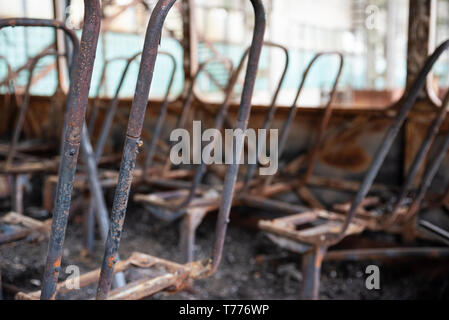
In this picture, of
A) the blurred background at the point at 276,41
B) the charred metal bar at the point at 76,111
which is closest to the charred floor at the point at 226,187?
the charred metal bar at the point at 76,111

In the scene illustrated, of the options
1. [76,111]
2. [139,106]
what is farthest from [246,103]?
[76,111]

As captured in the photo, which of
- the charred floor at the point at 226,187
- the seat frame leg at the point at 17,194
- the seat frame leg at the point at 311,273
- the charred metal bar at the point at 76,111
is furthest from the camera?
the seat frame leg at the point at 17,194

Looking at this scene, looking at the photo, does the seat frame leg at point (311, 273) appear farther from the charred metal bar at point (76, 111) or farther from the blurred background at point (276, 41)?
the blurred background at point (276, 41)

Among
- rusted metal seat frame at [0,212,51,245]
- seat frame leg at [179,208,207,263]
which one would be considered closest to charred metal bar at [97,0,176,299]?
rusted metal seat frame at [0,212,51,245]

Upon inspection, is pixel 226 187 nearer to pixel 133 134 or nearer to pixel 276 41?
pixel 133 134

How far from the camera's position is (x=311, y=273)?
2.39 metres

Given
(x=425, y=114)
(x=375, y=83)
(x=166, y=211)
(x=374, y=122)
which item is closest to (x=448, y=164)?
(x=425, y=114)

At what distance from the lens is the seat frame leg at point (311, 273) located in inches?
92.9

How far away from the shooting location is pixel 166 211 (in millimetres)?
2967

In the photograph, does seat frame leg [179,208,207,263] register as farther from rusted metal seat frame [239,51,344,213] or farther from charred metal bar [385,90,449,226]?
charred metal bar [385,90,449,226]

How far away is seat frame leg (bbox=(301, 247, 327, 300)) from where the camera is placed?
2359 millimetres

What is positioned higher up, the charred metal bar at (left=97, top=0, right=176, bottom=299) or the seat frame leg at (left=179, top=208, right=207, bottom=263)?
the charred metal bar at (left=97, top=0, right=176, bottom=299)
